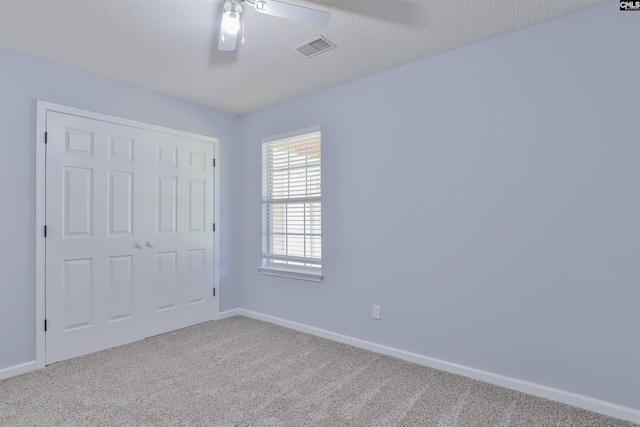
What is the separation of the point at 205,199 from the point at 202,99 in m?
1.10

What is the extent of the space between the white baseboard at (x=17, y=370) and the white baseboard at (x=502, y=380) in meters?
2.22

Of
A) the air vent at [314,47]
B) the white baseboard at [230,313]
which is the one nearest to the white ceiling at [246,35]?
the air vent at [314,47]

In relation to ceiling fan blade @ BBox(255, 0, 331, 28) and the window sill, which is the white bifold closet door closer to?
the window sill

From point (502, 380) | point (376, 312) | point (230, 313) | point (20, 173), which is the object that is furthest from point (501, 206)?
point (20, 173)

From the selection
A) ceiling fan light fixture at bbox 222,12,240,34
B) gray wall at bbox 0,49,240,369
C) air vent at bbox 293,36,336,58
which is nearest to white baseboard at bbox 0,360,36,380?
gray wall at bbox 0,49,240,369

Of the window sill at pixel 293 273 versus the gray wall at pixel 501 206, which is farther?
the window sill at pixel 293 273

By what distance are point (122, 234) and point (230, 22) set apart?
225cm

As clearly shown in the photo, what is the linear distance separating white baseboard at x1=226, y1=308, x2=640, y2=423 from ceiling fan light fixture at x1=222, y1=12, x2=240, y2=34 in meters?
2.63

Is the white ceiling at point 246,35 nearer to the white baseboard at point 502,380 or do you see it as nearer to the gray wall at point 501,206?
the gray wall at point 501,206

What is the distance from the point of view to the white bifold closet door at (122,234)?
2.76 meters

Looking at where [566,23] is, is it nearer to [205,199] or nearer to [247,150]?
[247,150]

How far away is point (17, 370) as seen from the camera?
2518 millimetres

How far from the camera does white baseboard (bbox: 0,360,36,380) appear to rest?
2458 mm

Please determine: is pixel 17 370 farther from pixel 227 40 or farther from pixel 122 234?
pixel 227 40
